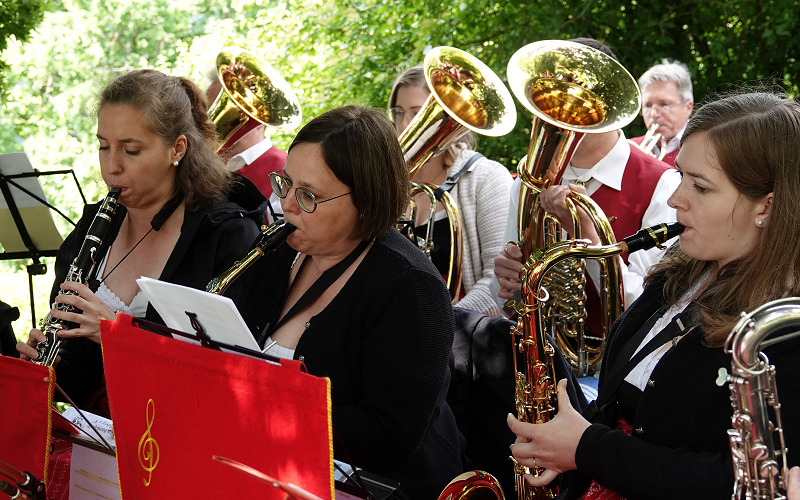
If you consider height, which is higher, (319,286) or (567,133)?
(567,133)

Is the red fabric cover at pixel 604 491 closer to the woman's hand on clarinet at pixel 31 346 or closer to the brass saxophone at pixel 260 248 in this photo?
the brass saxophone at pixel 260 248

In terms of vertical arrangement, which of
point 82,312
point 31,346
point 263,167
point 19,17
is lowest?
point 31,346

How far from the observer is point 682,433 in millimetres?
1812

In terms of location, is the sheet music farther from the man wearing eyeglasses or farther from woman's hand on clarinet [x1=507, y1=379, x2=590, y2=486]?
the man wearing eyeglasses

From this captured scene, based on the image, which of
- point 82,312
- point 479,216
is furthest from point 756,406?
point 479,216

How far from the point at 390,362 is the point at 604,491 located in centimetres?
58

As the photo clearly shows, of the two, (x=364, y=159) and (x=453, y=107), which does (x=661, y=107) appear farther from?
(x=364, y=159)

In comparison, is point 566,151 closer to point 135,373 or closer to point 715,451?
point 715,451

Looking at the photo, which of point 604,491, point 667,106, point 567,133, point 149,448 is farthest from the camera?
point 667,106

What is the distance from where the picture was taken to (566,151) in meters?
3.13

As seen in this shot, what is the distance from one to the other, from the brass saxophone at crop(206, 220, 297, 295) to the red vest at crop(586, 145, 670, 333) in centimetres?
145

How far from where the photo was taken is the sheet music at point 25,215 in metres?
3.56

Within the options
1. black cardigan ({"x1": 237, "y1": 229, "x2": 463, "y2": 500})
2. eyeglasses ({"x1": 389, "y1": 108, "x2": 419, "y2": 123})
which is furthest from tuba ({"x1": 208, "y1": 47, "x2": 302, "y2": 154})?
black cardigan ({"x1": 237, "y1": 229, "x2": 463, "y2": 500})

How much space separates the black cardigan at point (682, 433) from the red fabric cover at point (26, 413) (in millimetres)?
1215
